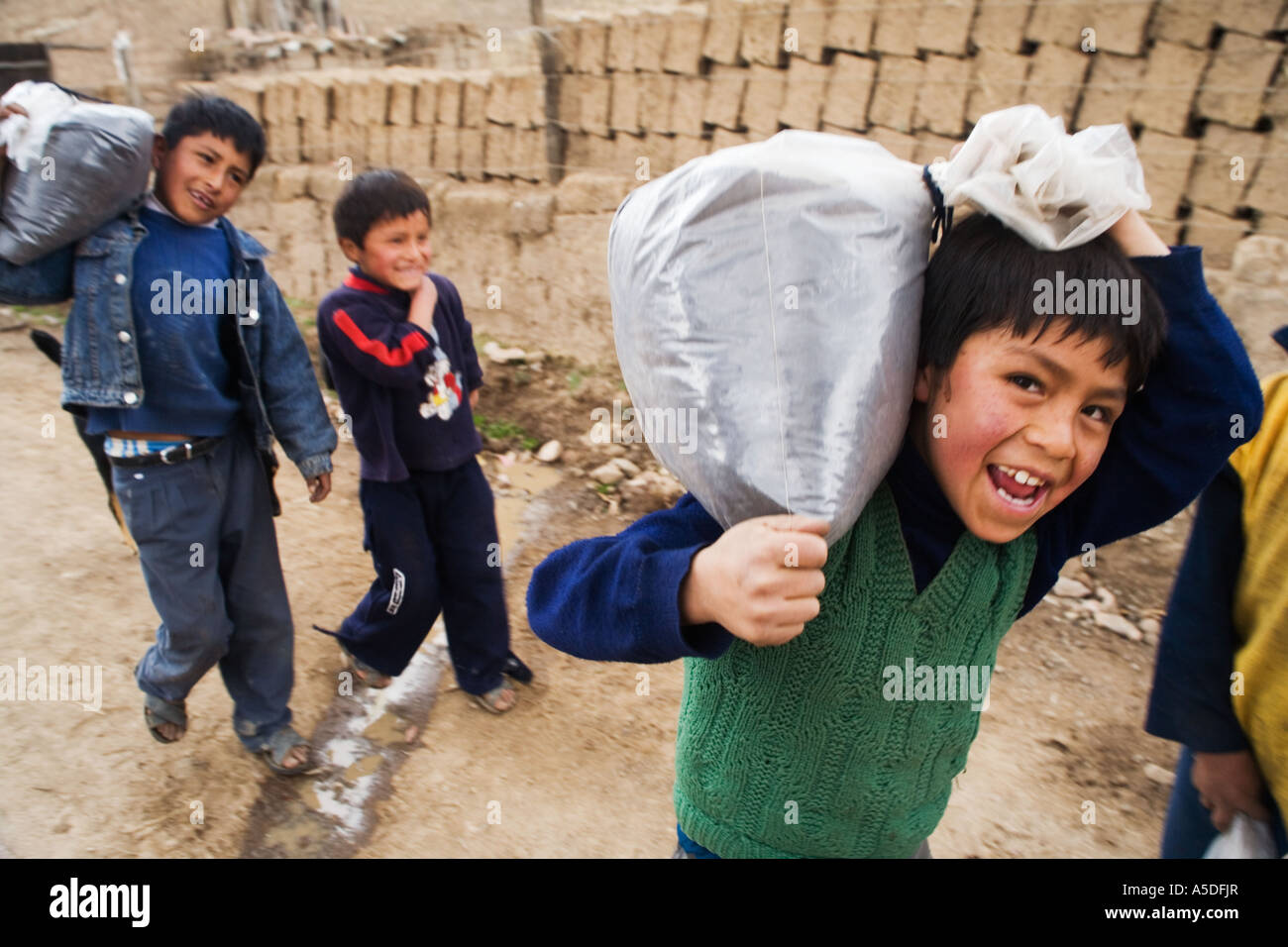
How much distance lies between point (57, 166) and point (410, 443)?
1088 millimetres

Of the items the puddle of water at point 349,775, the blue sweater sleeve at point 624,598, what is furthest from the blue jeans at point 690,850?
the puddle of water at point 349,775

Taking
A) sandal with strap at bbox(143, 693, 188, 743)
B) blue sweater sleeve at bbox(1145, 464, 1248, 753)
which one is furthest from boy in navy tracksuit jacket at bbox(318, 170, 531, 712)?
blue sweater sleeve at bbox(1145, 464, 1248, 753)

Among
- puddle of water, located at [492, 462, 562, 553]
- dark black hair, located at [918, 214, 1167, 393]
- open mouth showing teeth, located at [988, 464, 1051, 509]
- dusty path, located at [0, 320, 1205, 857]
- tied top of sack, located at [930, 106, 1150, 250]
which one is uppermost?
tied top of sack, located at [930, 106, 1150, 250]

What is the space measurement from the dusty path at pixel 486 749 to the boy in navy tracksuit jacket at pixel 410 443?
11.2 inches

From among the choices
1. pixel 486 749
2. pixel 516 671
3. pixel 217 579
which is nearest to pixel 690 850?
pixel 486 749

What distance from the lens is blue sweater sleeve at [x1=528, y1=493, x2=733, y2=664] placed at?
3.16ft

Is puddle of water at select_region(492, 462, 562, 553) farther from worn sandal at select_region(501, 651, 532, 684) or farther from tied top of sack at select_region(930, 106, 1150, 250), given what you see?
tied top of sack at select_region(930, 106, 1150, 250)

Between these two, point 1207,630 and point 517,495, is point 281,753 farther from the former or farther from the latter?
point 1207,630

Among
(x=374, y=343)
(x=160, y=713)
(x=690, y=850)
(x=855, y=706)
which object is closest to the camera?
(x=855, y=706)

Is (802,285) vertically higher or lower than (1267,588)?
higher

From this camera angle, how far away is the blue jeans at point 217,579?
2.24 metres

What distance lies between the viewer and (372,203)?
7.88 feet

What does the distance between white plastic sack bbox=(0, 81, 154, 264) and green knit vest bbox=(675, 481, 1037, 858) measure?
69.5 inches
